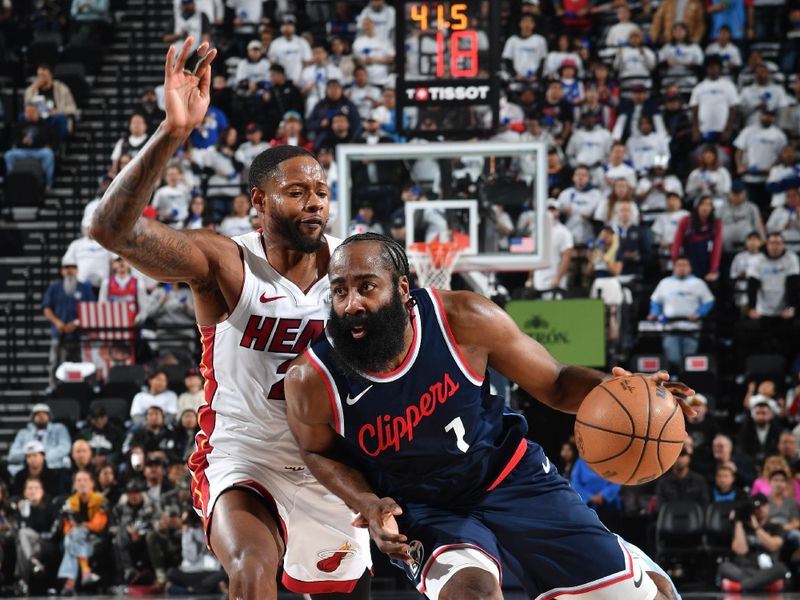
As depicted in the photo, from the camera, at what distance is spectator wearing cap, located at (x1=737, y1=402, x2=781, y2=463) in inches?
442

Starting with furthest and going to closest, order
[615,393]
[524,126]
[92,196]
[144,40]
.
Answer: [144,40], [92,196], [524,126], [615,393]

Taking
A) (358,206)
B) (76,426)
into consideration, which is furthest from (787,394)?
(76,426)

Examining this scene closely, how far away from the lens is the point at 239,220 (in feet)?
44.6

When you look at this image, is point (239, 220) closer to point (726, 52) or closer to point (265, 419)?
point (726, 52)

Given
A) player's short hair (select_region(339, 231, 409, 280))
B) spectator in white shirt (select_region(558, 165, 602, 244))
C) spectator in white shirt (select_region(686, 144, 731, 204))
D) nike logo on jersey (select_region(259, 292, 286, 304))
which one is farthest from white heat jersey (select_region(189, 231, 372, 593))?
spectator in white shirt (select_region(686, 144, 731, 204))

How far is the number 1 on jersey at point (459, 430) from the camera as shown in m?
4.43

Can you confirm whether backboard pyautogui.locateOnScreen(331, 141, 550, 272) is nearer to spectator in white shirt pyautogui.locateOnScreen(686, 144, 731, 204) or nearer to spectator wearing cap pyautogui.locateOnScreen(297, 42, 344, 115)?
spectator in white shirt pyautogui.locateOnScreen(686, 144, 731, 204)

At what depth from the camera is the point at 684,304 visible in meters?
12.8

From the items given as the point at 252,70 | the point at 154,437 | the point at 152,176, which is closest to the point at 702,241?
the point at 154,437

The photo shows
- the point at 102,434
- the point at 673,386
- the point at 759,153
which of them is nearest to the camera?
the point at 673,386

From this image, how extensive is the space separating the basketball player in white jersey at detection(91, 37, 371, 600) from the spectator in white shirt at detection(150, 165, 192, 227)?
930 centimetres

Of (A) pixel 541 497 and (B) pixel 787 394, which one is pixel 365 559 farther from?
(B) pixel 787 394

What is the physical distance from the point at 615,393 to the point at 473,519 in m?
0.68

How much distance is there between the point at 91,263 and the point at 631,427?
33.7ft
